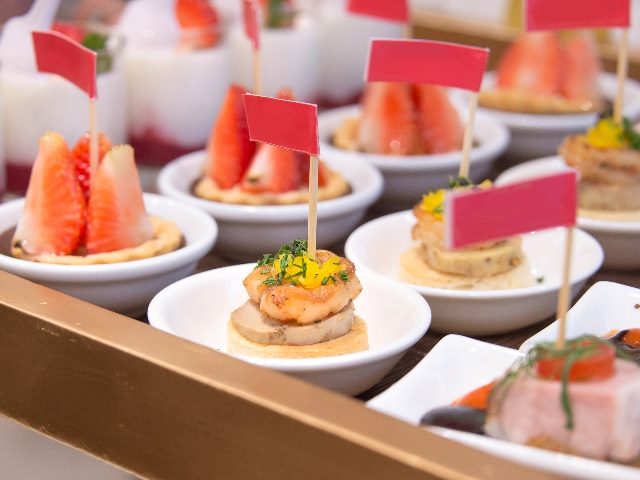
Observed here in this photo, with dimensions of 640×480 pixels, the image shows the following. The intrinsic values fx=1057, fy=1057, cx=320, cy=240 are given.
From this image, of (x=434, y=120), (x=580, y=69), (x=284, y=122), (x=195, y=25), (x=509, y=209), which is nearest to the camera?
(x=509, y=209)

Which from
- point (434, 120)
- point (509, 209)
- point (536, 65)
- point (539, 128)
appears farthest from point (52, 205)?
point (536, 65)

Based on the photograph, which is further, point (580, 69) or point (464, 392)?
point (580, 69)

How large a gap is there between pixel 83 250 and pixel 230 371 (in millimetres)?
785

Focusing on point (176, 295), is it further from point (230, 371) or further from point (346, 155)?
point (346, 155)

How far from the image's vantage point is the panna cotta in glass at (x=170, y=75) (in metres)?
3.08

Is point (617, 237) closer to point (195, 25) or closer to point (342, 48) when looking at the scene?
point (195, 25)

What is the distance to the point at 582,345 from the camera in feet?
5.14

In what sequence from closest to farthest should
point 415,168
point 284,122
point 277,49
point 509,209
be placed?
point 509,209 < point 284,122 < point 415,168 < point 277,49

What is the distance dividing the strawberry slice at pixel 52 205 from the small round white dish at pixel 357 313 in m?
0.32

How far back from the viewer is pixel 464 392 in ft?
5.74

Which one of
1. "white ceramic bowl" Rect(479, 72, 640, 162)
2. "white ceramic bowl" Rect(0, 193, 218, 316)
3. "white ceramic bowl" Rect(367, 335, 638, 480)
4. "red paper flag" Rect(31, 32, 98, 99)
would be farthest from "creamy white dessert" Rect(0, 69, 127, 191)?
"white ceramic bowl" Rect(367, 335, 638, 480)

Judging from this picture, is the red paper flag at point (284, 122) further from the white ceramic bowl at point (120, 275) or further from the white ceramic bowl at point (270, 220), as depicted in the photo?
the white ceramic bowl at point (270, 220)

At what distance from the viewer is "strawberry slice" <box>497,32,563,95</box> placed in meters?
3.54

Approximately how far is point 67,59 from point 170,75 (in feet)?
2.61
